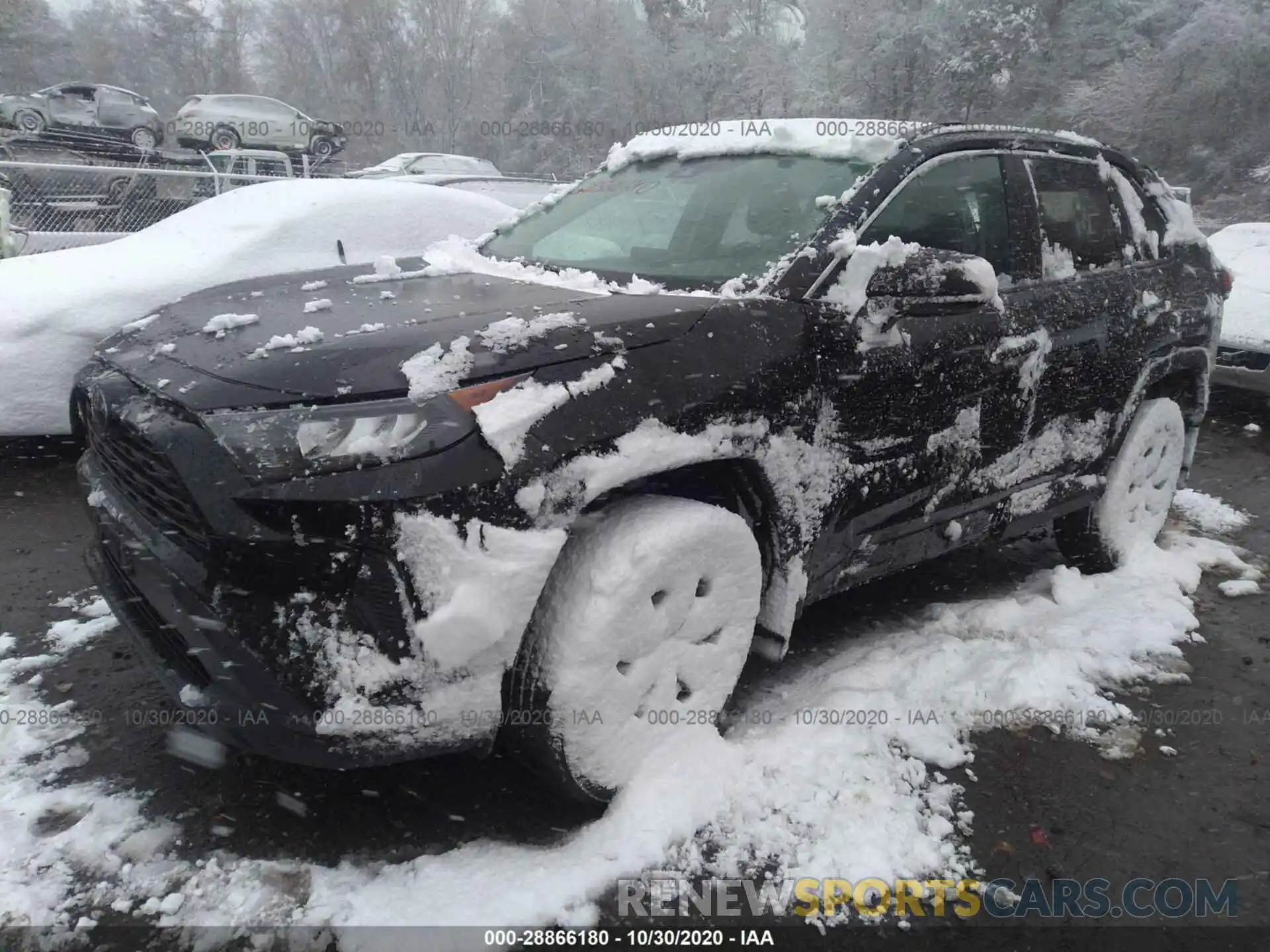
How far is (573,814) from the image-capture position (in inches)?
92.3

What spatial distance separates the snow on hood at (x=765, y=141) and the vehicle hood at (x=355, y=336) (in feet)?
3.13

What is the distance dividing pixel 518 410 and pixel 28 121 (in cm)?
2652

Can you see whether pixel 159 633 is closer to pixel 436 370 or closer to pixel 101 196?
pixel 436 370

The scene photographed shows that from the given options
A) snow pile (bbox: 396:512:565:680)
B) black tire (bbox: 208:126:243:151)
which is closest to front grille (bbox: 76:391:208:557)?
snow pile (bbox: 396:512:565:680)

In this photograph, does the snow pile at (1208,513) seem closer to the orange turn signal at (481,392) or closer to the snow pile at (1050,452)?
the snow pile at (1050,452)

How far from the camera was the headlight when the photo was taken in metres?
1.78

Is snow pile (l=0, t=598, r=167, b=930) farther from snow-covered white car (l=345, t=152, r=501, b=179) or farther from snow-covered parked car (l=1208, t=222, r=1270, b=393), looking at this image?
snow-covered white car (l=345, t=152, r=501, b=179)

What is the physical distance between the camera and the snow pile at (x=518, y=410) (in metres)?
1.87

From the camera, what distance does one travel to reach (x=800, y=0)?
3562 cm

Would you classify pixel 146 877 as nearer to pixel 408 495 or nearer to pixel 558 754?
pixel 558 754

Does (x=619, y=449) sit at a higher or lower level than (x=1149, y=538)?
higher

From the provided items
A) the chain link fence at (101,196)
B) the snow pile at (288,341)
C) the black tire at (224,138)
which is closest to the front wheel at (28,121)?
the black tire at (224,138)

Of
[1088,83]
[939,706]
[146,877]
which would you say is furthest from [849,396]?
[1088,83]

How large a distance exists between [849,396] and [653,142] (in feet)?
5.32
